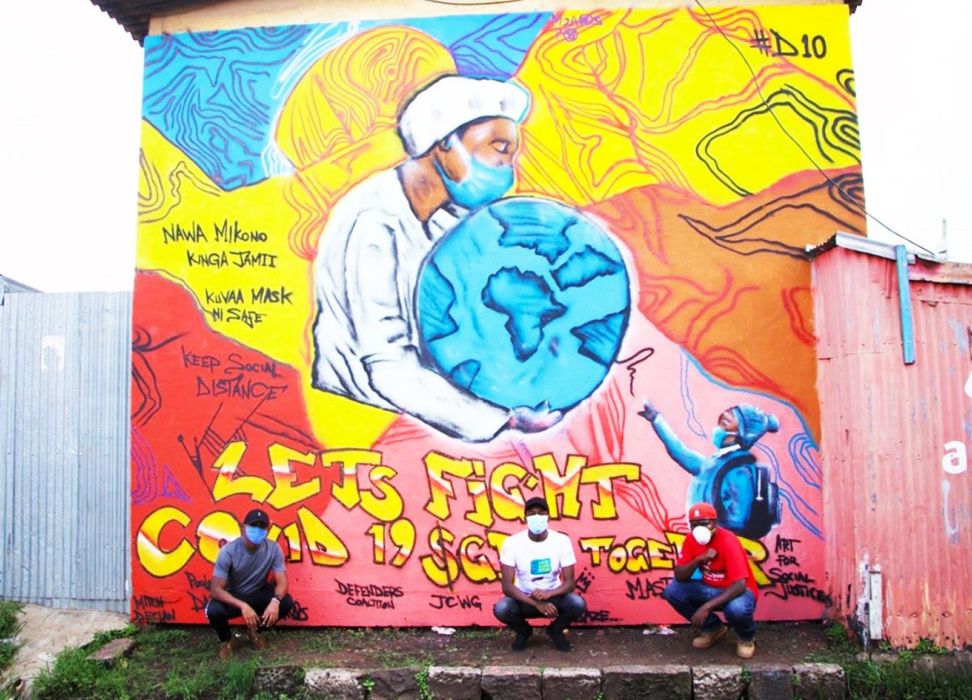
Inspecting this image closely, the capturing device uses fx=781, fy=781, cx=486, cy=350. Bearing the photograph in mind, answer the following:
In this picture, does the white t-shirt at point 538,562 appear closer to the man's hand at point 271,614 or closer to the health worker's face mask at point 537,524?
the health worker's face mask at point 537,524

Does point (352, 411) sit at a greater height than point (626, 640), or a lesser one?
greater

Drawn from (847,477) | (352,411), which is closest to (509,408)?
(352,411)

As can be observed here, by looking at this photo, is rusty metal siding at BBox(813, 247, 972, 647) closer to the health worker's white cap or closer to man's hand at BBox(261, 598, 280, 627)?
the health worker's white cap

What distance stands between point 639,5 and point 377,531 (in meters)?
5.21

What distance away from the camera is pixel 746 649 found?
18.8ft

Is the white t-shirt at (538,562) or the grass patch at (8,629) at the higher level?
the white t-shirt at (538,562)

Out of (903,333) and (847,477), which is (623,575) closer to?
(847,477)

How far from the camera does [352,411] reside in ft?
22.2

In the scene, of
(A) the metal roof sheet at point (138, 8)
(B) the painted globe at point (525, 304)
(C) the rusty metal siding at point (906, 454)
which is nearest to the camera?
(C) the rusty metal siding at point (906, 454)

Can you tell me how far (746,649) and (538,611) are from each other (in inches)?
60.7

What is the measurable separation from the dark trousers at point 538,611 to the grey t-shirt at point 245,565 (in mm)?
1848

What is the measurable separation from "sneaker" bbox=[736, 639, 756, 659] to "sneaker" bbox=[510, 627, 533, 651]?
1560mm

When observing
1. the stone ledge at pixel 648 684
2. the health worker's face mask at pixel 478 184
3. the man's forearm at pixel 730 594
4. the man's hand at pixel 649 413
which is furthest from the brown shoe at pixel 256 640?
the health worker's face mask at pixel 478 184

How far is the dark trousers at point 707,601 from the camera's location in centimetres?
573
